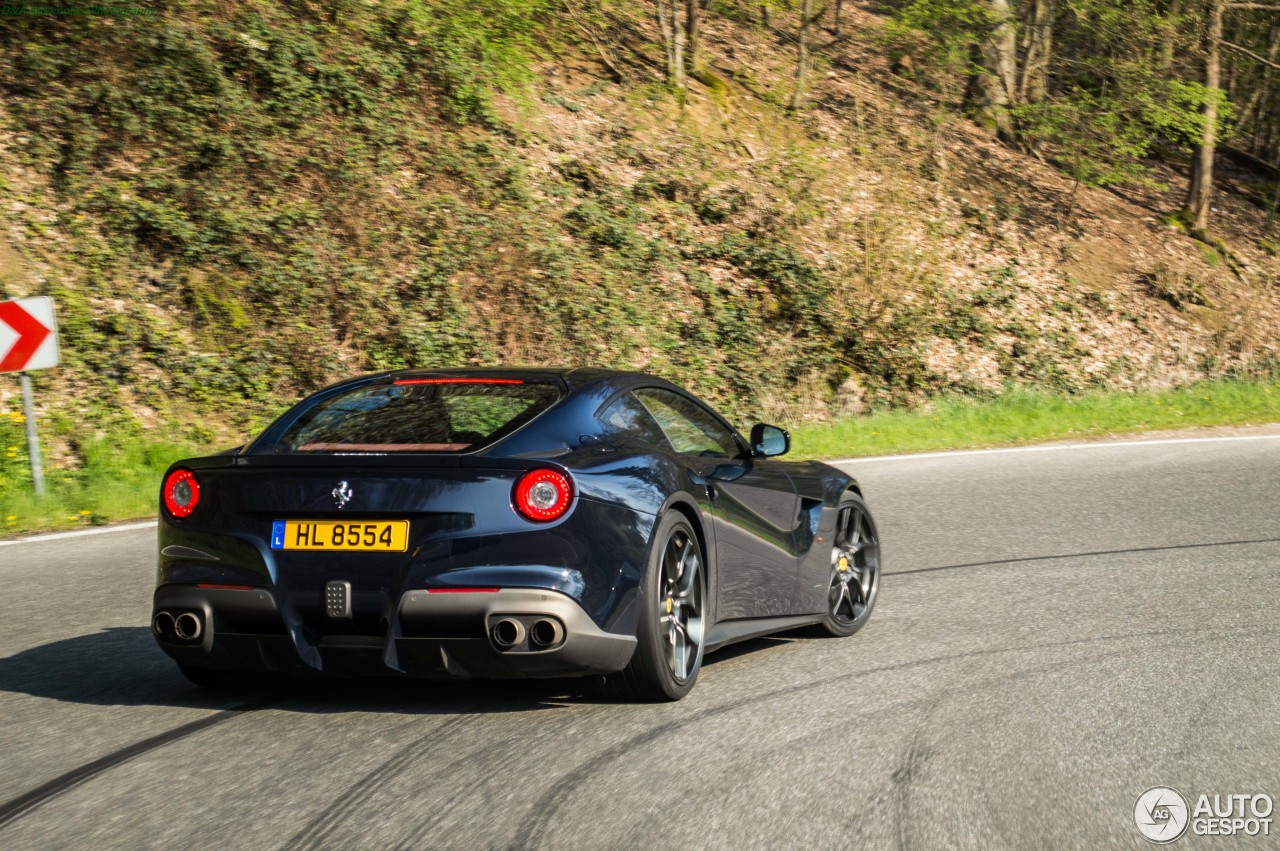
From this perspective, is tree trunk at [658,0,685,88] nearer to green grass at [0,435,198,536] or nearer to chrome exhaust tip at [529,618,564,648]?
green grass at [0,435,198,536]

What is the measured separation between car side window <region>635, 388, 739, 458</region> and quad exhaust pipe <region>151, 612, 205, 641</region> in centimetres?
201

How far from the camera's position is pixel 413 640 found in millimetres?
4566

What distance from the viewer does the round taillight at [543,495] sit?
15.2ft

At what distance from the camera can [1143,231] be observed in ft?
87.6

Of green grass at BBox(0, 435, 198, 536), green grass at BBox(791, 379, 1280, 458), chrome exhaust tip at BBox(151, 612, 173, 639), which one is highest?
chrome exhaust tip at BBox(151, 612, 173, 639)

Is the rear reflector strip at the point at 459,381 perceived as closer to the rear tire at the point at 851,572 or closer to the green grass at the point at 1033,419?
the rear tire at the point at 851,572

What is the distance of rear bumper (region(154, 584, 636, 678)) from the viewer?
4547 millimetres

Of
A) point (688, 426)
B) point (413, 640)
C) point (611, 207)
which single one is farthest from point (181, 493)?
point (611, 207)

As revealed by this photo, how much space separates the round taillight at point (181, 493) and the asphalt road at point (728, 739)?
77 centimetres

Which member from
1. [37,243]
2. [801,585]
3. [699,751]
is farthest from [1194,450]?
[37,243]

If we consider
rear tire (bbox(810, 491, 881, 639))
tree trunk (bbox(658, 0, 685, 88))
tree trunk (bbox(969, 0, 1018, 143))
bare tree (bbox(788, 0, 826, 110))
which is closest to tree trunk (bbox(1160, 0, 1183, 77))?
tree trunk (bbox(969, 0, 1018, 143))

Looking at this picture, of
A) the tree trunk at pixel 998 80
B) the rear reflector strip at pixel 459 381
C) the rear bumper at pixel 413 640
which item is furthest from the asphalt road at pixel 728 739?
the tree trunk at pixel 998 80

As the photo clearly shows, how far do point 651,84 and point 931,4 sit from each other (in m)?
5.78

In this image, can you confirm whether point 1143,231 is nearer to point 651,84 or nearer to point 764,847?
point 651,84
